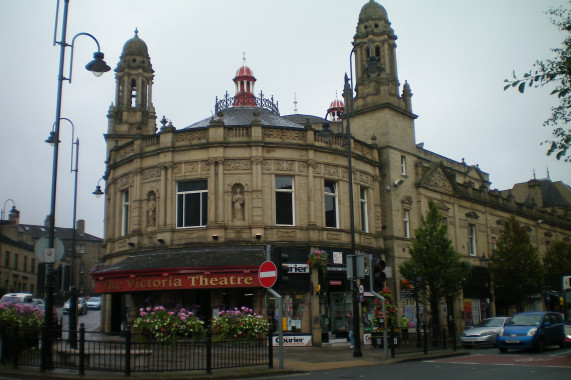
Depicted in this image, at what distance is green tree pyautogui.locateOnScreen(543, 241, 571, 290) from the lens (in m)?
43.3

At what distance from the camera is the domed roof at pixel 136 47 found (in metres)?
36.0

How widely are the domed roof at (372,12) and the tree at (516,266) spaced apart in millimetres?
17431

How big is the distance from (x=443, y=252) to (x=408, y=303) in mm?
4596

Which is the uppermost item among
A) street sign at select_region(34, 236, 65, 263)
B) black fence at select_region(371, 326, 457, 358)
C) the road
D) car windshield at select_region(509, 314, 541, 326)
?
street sign at select_region(34, 236, 65, 263)

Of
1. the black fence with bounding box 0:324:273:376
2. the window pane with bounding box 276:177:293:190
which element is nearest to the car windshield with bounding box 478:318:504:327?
→ the window pane with bounding box 276:177:293:190

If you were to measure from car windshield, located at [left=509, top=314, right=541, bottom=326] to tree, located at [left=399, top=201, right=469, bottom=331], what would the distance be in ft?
17.6

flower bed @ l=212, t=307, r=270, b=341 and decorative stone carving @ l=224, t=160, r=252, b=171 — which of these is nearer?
flower bed @ l=212, t=307, r=270, b=341

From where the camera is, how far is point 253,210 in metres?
27.6

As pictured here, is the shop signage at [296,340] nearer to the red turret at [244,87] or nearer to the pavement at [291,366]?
the pavement at [291,366]

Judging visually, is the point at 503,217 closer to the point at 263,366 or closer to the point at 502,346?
the point at 502,346

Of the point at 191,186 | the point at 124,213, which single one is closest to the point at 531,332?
the point at 191,186

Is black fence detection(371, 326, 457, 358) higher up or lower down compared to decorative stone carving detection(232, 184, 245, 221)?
lower down

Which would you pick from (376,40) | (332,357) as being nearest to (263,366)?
(332,357)

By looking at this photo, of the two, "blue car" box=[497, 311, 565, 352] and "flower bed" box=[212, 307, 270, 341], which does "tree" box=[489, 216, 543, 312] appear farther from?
"flower bed" box=[212, 307, 270, 341]
